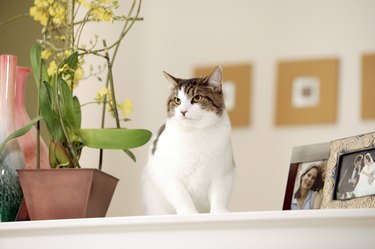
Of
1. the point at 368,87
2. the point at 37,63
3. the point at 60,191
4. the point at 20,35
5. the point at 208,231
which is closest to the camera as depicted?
the point at 208,231

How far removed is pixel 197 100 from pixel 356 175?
0.36m

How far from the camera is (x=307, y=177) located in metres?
1.53

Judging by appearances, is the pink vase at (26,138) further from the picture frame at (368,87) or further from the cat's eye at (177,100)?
the picture frame at (368,87)

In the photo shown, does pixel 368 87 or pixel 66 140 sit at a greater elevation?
pixel 368 87

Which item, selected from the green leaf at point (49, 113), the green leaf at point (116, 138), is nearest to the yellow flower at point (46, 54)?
the green leaf at point (49, 113)

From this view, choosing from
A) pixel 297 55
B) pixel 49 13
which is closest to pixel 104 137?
pixel 49 13

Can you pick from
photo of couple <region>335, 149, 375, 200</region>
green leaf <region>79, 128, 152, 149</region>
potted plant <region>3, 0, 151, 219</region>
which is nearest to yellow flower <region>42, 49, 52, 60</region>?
potted plant <region>3, 0, 151, 219</region>

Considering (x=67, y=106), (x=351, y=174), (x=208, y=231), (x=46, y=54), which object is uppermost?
(x=46, y=54)

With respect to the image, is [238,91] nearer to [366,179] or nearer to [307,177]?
[307,177]

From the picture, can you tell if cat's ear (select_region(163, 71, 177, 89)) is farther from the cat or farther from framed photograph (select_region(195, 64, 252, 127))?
framed photograph (select_region(195, 64, 252, 127))

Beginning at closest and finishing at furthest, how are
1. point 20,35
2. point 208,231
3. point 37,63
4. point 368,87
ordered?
point 208,231 < point 37,63 < point 368,87 < point 20,35

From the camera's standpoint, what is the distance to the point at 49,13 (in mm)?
1665

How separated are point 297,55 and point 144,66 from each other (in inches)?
16.4

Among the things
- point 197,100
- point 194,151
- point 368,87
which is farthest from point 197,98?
point 368,87
